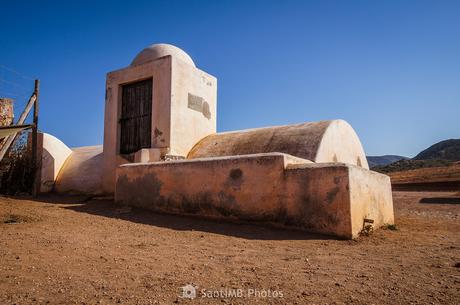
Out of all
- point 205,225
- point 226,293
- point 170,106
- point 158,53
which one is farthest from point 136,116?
point 226,293

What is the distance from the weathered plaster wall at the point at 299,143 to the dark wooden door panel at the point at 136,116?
1.52 metres

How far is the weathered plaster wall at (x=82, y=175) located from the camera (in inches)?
388

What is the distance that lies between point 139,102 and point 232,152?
345 cm

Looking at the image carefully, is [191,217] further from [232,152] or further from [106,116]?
[106,116]

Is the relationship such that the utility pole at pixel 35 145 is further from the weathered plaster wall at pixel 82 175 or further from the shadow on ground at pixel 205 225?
the shadow on ground at pixel 205 225

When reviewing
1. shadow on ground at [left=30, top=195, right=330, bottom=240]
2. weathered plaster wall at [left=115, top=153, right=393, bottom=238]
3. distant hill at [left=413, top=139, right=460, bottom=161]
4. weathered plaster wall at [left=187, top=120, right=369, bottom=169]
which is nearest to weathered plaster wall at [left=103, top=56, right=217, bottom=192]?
weathered plaster wall at [left=187, top=120, right=369, bottom=169]

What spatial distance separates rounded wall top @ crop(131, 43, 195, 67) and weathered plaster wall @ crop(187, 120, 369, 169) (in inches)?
112

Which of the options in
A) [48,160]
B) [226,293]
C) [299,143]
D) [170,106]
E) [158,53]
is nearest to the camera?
[226,293]

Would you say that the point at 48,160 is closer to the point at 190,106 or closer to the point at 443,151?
the point at 190,106

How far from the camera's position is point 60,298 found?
6.87 ft

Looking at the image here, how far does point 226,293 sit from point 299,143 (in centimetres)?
488

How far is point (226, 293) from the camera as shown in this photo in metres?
2.27

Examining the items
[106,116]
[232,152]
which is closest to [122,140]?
[106,116]

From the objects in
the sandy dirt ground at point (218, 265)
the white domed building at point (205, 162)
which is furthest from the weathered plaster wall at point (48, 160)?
the sandy dirt ground at point (218, 265)
